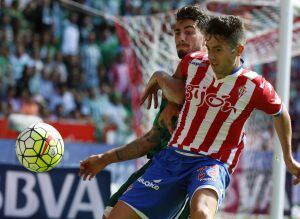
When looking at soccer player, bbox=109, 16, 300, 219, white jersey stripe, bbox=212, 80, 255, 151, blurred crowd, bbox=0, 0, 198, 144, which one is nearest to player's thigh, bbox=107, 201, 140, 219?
soccer player, bbox=109, 16, 300, 219

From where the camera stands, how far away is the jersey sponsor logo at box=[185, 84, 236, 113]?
16.4ft

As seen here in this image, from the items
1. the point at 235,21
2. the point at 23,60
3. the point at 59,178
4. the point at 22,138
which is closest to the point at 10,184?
the point at 59,178

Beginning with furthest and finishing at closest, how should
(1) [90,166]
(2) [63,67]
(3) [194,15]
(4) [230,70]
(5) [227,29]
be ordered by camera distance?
(2) [63,67] → (1) [90,166] → (3) [194,15] → (4) [230,70] → (5) [227,29]

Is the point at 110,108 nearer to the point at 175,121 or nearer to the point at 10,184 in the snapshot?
the point at 10,184

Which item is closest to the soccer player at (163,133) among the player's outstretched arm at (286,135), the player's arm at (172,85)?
the player's arm at (172,85)

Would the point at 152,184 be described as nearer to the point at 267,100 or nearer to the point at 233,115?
the point at 233,115

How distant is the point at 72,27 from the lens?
17.2 metres

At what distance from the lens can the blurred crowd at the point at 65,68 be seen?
1562 centimetres

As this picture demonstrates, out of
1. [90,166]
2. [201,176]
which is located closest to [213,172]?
Result: [201,176]

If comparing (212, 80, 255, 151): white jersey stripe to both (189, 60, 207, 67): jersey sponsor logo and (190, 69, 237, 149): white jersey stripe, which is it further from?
(189, 60, 207, 67): jersey sponsor logo

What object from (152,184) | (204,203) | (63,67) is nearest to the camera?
(204,203)

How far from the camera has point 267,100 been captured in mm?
4957

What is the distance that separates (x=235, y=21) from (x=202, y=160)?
0.94m

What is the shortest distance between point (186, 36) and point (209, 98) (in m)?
0.67
